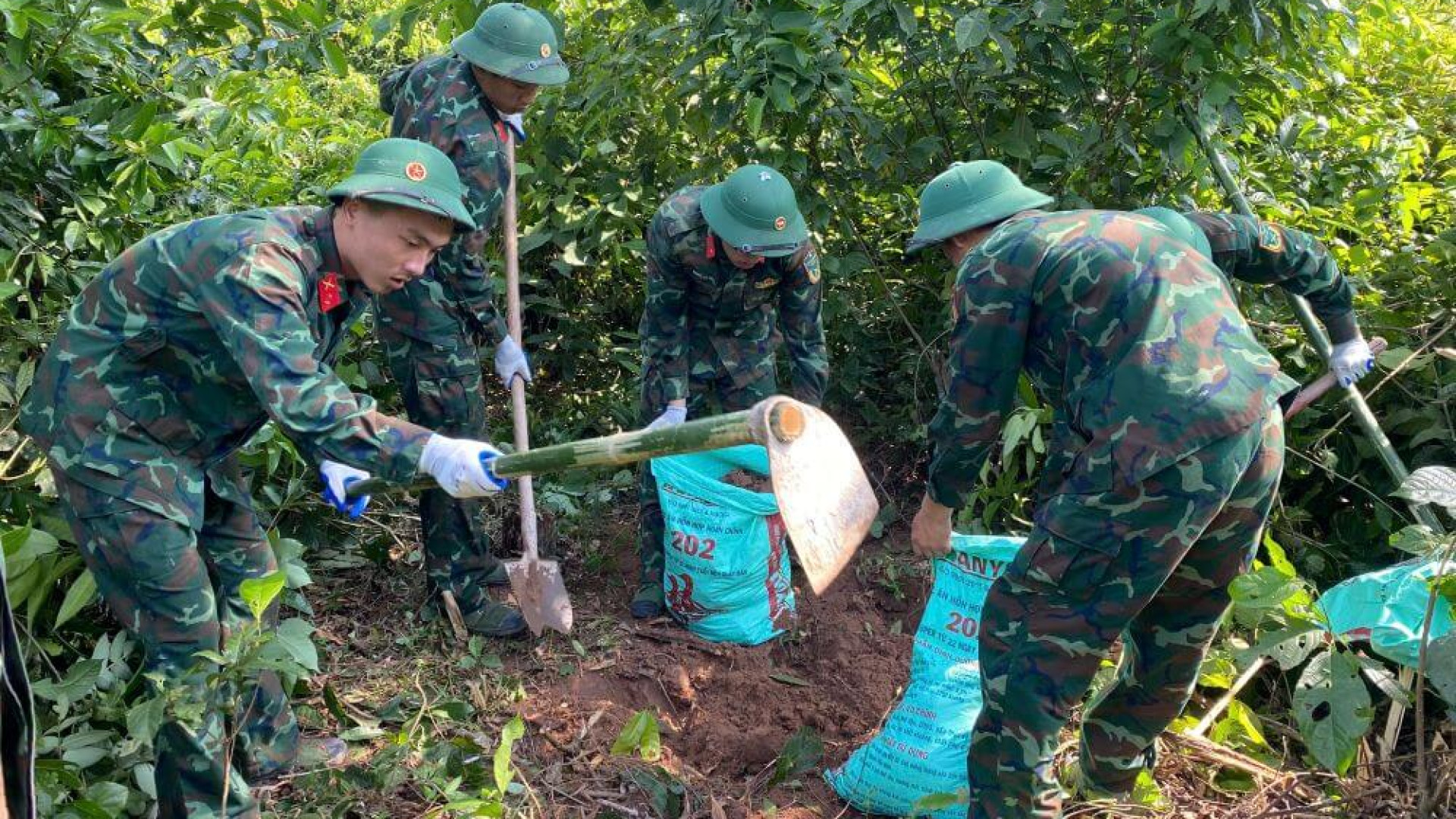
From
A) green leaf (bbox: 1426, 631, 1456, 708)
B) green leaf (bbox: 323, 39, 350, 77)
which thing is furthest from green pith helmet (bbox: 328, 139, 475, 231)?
green leaf (bbox: 1426, 631, 1456, 708)

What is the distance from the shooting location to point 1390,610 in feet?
Result: 9.80

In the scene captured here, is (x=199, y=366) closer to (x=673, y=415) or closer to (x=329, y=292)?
(x=329, y=292)

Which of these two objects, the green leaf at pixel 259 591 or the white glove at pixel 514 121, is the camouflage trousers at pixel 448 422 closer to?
the white glove at pixel 514 121

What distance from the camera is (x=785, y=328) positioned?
13.9ft

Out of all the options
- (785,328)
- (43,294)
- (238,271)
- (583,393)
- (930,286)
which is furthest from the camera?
(583,393)

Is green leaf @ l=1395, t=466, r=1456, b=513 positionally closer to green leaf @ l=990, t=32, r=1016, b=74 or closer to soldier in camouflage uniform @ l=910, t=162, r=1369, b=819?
soldier in camouflage uniform @ l=910, t=162, r=1369, b=819

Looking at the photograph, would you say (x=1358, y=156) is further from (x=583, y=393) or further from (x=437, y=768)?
(x=437, y=768)

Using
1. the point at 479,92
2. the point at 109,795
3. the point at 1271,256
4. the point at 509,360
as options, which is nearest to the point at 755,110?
the point at 479,92

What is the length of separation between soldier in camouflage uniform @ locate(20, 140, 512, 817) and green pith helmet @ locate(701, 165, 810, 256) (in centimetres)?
126

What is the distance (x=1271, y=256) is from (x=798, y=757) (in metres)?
2.00

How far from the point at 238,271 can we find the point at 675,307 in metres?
1.94

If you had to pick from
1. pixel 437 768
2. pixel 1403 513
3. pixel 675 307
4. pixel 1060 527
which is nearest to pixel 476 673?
pixel 437 768

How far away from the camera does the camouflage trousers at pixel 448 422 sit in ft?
12.5

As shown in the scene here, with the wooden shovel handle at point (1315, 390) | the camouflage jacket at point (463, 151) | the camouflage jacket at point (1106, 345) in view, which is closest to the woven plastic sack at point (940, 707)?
the camouflage jacket at point (1106, 345)
